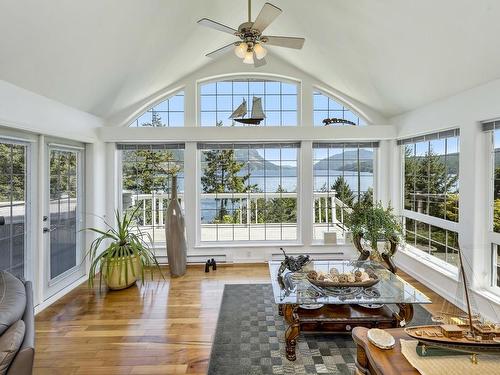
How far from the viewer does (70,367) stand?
212cm

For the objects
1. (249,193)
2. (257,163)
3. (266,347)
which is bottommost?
(266,347)

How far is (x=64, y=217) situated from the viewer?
3.56 m

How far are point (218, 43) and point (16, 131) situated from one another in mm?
2505

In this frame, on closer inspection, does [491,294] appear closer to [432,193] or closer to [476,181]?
[476,181]

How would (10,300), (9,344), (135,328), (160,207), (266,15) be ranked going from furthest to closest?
(160,207), (135,328), (266,15), (10,300), (9,344)

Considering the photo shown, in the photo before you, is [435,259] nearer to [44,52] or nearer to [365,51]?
[365,51]

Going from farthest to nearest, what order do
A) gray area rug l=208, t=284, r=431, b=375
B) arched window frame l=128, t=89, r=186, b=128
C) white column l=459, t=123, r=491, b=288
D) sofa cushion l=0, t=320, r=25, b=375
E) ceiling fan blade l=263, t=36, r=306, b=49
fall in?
arched window frame l=128, t=89, r=186, b=128, white column l=459, t=123, r=491, b=288, ceiling fan blade l=263, t=36, r=306, b=49, gray area rug l=208, t=284, r=431, b=375, sofa cushion l=0, t=320, r=25, b=375

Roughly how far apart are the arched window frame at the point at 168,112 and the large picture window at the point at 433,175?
10.7 feet

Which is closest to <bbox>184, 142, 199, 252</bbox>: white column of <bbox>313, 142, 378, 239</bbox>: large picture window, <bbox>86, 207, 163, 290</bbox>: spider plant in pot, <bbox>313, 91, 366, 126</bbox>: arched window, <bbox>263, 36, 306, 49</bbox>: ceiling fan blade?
<bbox>86, 207, 163, 290</bbox>: spider plant in pot

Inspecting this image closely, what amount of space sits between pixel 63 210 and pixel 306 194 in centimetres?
318

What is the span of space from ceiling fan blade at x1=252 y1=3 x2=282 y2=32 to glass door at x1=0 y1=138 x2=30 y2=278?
2430mm

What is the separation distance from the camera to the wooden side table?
123 cm

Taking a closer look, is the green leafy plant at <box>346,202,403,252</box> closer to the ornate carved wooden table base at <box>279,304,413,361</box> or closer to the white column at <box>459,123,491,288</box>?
the white column at <box>459,123,491,288</box>

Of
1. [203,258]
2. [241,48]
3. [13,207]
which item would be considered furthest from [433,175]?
[13,207]
